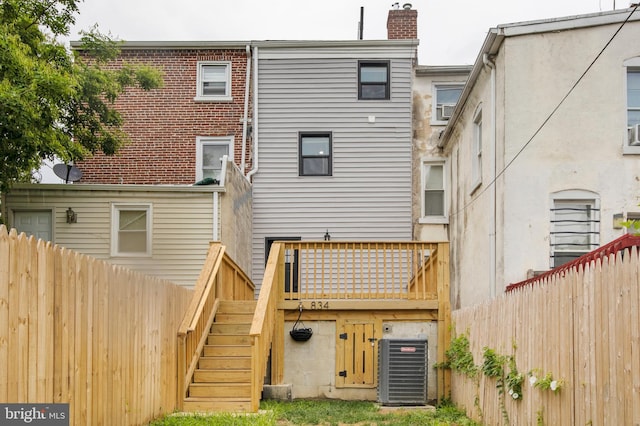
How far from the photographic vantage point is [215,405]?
8.62 meters

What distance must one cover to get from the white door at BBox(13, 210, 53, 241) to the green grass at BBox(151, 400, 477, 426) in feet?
21.9

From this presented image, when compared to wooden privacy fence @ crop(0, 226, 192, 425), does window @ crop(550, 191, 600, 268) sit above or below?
above

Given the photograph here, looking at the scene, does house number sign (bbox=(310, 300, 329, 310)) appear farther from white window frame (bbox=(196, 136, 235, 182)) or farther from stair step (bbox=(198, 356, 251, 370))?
white window frame (bbox=(196, 136, 235, 182))

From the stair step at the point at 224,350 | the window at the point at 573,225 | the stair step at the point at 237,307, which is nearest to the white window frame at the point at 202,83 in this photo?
the stair step at the point at 237,307

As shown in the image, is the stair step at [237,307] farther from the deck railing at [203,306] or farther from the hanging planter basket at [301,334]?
the hanging planter basket at [301,334]

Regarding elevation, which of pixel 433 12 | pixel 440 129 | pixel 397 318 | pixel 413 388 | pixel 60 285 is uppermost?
pixel 433 12

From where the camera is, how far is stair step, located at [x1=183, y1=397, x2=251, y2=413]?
859 centimetres

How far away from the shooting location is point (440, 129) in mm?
17469

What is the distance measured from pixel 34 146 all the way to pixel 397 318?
637 centimetres

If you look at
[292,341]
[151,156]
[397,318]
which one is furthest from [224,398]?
[151,156]

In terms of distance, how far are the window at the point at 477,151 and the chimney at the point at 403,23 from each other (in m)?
5.63

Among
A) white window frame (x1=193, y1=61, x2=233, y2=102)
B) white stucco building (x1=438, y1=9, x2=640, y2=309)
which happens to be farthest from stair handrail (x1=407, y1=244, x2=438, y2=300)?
white window frame (x1=193, y1=61, x2=233, y2=102)

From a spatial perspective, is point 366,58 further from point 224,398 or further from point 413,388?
point 224,398

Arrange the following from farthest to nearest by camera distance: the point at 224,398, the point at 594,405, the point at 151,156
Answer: the point at 151,156
the point at 224,398
the point at 594,405
